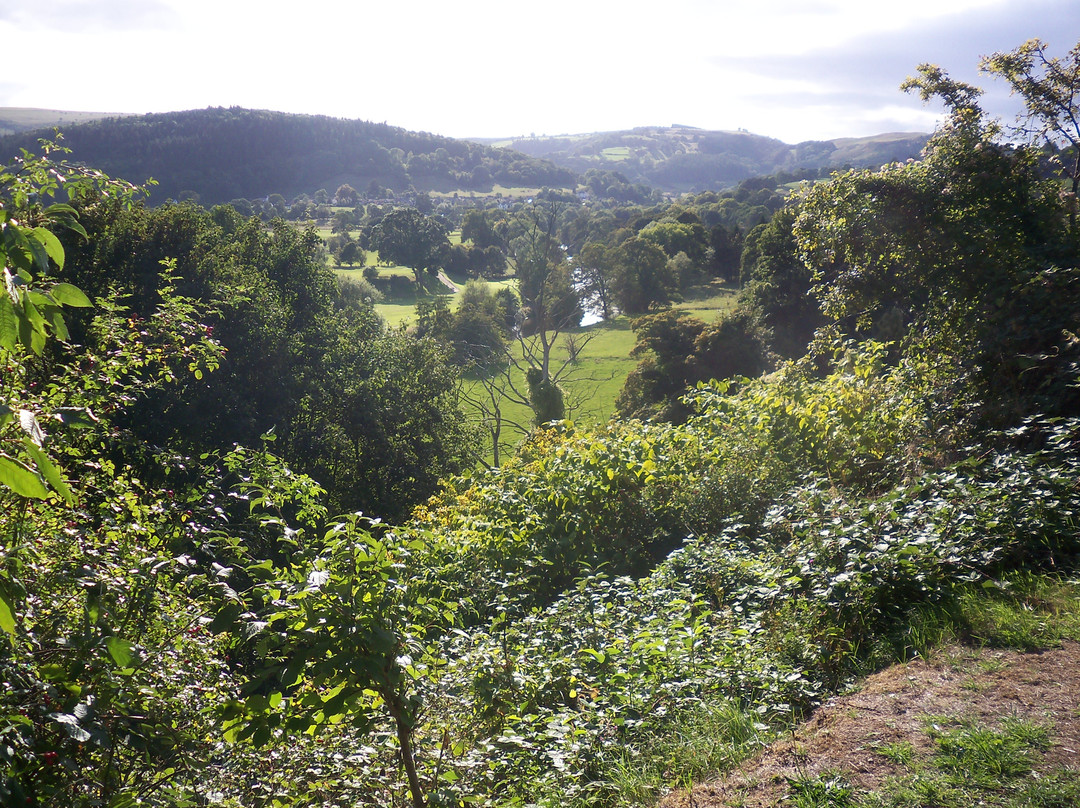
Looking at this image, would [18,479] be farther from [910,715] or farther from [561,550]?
[561,550]

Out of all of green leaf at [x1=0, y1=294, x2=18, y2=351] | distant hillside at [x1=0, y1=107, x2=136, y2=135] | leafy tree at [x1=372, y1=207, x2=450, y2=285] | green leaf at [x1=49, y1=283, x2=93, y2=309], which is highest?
distant hillside at [x1=0, y1=107, x2=136, y2=135]

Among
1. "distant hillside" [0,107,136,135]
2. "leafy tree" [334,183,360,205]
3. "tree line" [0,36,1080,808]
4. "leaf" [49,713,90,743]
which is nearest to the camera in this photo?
"leaf" [49,713,90,743]

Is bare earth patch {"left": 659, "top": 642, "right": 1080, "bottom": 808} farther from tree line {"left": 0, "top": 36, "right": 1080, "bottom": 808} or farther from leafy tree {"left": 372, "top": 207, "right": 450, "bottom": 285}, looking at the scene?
leafy tree {"left": 372, "top": 207, "right": 450, "bottom": 285}

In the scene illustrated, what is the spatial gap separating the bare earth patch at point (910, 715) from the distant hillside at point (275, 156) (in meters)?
56.4

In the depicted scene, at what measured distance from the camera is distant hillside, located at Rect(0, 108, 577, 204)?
266 feet

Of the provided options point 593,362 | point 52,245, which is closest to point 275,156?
point 593,362

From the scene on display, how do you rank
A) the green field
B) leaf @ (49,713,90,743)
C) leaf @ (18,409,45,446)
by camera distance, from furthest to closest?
the green field
leaf @ (49,713,90,743)
leaf @ (18,409,45,446)

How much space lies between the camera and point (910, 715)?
293cm

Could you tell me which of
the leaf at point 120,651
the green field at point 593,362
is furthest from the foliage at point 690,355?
the leaf at point 120,651

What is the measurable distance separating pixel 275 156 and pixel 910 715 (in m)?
138

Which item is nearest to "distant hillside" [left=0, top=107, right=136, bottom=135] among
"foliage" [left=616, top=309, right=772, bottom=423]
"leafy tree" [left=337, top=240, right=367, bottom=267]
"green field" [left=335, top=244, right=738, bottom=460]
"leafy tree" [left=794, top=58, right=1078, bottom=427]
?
"leafy tree" [left=337, top=240, right=367, bottom=267]

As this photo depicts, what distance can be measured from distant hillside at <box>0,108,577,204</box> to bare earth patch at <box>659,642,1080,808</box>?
5640 centimetres

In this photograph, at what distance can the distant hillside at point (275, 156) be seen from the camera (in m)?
80.9

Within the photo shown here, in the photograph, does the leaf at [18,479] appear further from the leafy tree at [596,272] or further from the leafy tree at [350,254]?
the leafy tree at [350,254]
